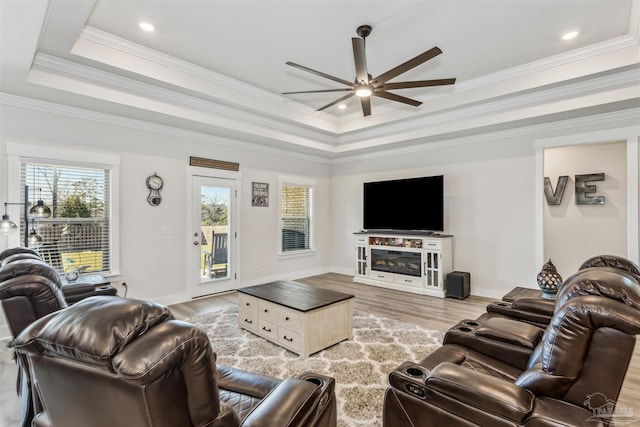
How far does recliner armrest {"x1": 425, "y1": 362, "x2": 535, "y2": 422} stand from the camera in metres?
1.28

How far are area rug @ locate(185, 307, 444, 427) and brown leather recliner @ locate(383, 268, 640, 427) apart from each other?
2.87 feet

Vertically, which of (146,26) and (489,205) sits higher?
(146,26)

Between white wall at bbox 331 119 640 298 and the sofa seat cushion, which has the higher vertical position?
white wall at bbox 331 119 640 298

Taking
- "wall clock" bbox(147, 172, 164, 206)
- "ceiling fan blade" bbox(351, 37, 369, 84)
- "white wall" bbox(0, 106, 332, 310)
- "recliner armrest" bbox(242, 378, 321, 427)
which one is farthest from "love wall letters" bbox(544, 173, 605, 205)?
"wall clock" bbox(147, 172, 164, 206)

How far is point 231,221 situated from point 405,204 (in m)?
3.29

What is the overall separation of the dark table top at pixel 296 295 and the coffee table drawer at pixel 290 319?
0.07 meters

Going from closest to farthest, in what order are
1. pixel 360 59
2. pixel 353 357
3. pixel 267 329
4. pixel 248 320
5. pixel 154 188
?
1. pixel 360 59
2. pixel 353 357
3. pixel 267 329
4. pixel 248 320
5. pixel 154 188

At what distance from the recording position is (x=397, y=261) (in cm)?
604

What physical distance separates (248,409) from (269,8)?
3.32 metres

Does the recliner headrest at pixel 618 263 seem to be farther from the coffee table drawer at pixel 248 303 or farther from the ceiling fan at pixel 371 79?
the coffee table drawer at pixel 248 303

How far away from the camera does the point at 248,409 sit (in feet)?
4.85

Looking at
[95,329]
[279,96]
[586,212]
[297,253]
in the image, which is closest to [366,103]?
[279,96]

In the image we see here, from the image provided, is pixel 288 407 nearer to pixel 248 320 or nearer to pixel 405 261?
pixel 248 320

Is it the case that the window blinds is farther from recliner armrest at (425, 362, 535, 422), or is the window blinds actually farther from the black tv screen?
recliner armrest at (425, 362, 535, 422)
